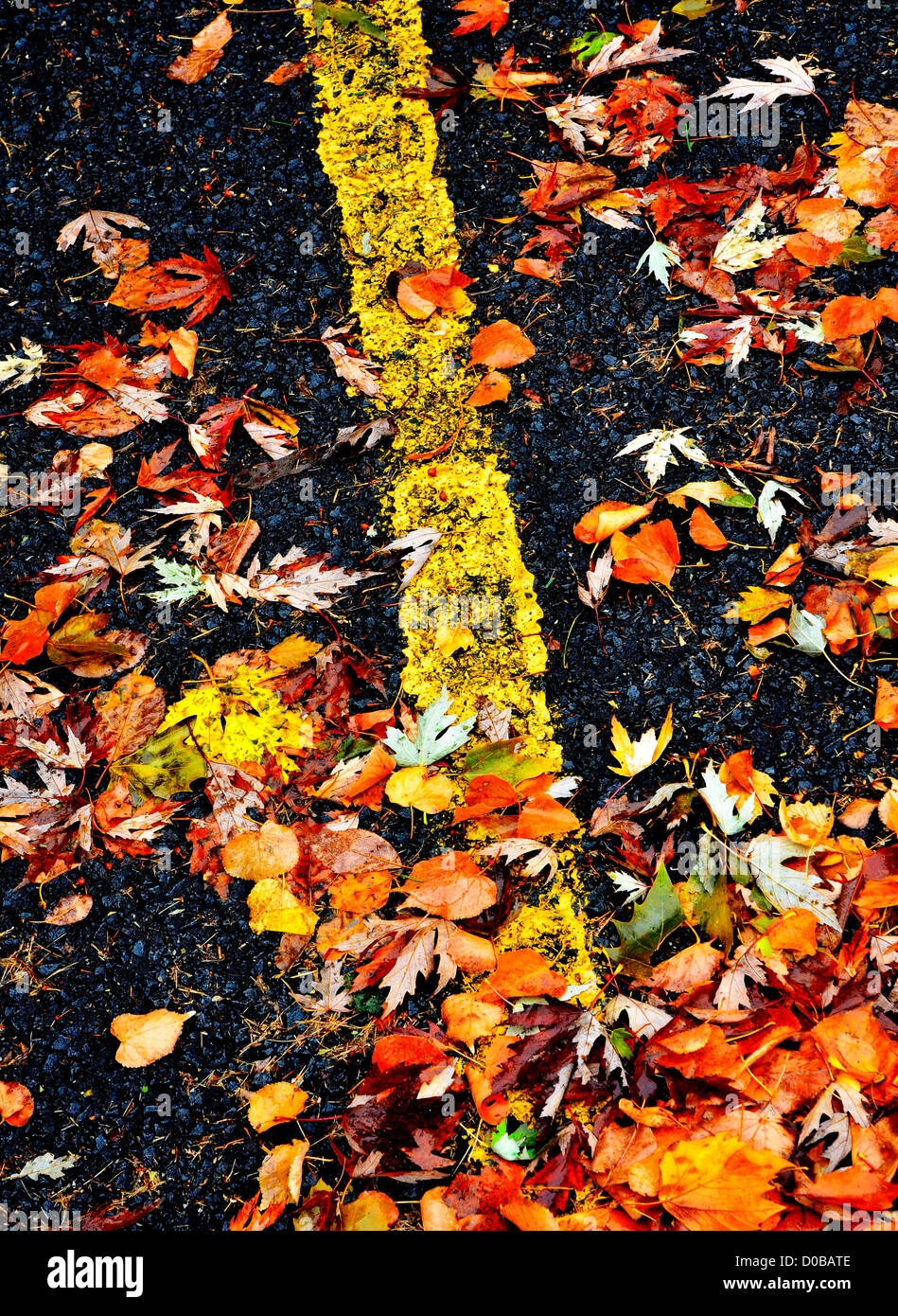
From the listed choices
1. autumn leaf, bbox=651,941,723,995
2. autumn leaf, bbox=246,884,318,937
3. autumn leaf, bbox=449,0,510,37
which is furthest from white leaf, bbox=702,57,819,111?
autumn leaf, bbox=246,884,318,937

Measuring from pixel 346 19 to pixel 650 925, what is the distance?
2.73 metres

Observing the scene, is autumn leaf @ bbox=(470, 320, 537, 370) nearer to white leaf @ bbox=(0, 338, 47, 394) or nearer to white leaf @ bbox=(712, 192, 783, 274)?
white leaf @ bbox=(712, 192, 783, 274)

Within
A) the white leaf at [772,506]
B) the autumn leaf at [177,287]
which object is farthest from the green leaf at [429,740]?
the autumn leaf at [177,287]

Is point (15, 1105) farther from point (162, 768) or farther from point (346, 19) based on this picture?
point (346, 19)

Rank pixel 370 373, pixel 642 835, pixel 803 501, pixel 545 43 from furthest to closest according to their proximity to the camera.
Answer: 1. pixel 545 43
2. pixel 370 373
3. pixel 803 501
4. pixel 642 835

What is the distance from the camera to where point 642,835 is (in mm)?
1912

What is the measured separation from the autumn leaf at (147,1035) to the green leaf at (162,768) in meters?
0.47

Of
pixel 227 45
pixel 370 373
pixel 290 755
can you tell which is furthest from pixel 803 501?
pixel 227 45

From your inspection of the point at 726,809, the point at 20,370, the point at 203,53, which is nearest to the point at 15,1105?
the point at 726,809

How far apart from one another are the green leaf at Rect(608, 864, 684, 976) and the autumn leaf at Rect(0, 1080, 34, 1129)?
4.26 ft

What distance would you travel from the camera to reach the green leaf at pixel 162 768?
198cm

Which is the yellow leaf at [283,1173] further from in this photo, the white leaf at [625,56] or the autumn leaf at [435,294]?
the white leaf at [625,56]
